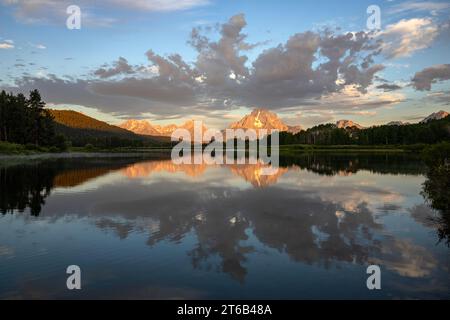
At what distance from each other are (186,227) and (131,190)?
1879 centimetres

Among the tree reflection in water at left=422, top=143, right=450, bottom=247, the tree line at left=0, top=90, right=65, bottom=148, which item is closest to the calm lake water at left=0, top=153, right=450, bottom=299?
the tree reflection in water at left=422, top=143, right=450, bottom=247

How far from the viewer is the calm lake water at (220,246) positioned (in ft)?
41.4

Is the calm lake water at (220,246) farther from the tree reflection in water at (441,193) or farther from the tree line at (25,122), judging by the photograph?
Result: the tree line at (25,122)

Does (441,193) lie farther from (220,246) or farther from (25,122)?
(25,122)

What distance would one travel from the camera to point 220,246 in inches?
696

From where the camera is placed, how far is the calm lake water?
12.6m

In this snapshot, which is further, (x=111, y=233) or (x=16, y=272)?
(x=111, y=233)

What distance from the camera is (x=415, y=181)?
4797cm

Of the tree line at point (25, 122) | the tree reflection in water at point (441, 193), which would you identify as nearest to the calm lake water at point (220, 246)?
the tree reflection in water at point (441, 193)

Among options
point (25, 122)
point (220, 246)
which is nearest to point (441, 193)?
point (220, 246)

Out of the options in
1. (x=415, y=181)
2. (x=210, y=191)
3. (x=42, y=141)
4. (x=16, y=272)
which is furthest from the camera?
(x=42, y=141)
